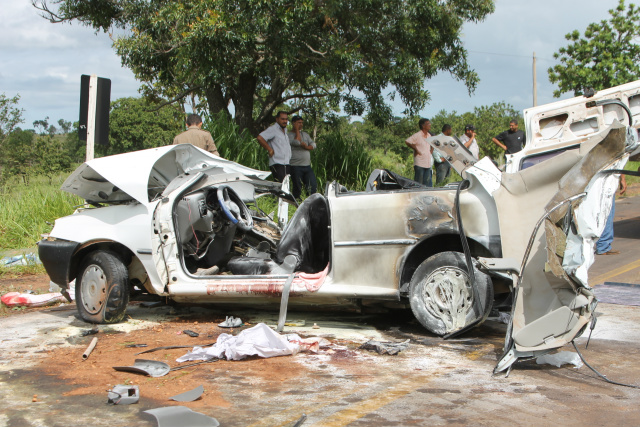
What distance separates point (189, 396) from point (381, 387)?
3.88ft

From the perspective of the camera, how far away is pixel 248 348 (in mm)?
4898

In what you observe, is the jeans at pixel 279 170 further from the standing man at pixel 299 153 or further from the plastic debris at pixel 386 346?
the plastic debris at pixel 386 346

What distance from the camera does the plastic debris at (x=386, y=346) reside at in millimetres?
4953

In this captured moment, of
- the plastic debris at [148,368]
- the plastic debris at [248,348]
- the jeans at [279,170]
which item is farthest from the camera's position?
the jeans at [279,170]

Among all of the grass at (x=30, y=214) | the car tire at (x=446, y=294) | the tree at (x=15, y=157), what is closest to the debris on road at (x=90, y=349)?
the car tire at (x=446, y=294)

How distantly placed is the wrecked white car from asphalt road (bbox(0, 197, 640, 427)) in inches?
Result: 12.7

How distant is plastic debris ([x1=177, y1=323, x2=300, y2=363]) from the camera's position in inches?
193

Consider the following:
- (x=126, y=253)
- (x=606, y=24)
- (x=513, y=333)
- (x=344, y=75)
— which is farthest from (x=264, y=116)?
(x=606, y=24)

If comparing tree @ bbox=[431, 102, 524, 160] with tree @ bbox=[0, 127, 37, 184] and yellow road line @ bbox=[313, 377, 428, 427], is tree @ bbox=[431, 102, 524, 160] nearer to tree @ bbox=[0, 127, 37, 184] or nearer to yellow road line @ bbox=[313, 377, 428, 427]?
tree @ bbox=[0, 127, 37, 184]

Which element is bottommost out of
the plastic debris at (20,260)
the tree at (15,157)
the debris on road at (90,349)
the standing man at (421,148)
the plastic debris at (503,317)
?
the debris on road at (90,349)

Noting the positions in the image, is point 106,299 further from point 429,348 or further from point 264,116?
point 264,116

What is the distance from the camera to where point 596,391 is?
4.03 metres

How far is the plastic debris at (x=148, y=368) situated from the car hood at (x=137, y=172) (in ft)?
5.69

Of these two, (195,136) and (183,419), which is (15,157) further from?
(183,419)
